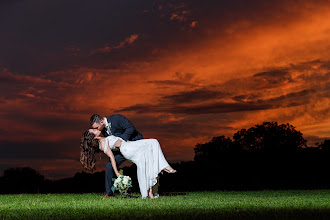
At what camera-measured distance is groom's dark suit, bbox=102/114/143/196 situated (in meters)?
11.2

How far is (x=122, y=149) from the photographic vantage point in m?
11.0

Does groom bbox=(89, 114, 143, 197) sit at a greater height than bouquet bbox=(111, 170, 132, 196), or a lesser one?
greater

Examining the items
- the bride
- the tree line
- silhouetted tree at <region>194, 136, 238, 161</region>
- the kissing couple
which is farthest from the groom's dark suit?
silhouetted tree at <region>194, 136, 238, 161</region>

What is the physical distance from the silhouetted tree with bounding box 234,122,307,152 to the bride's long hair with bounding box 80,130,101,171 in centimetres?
2271

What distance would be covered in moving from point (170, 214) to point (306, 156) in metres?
17.3

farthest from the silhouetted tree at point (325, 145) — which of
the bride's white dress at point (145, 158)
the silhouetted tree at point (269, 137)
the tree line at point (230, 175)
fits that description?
the bride's white dress at point (145, 158)

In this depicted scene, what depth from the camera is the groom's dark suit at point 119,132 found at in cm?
1116

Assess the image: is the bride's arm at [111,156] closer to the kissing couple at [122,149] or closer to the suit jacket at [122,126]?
the kissing couple at [122,149]

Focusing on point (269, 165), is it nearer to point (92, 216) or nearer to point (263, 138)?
point (263, 138)

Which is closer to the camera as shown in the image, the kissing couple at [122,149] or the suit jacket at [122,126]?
the kissing couple at [122,149]

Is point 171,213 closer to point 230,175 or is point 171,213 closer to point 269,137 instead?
point 230,175

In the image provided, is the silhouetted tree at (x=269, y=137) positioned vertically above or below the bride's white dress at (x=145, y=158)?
above

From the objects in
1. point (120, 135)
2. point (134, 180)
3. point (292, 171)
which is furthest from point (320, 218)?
point (292, 171)

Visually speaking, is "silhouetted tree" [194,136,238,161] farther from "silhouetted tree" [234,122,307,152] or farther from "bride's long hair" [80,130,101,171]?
"bride's long hair" [80,130,101,171]
